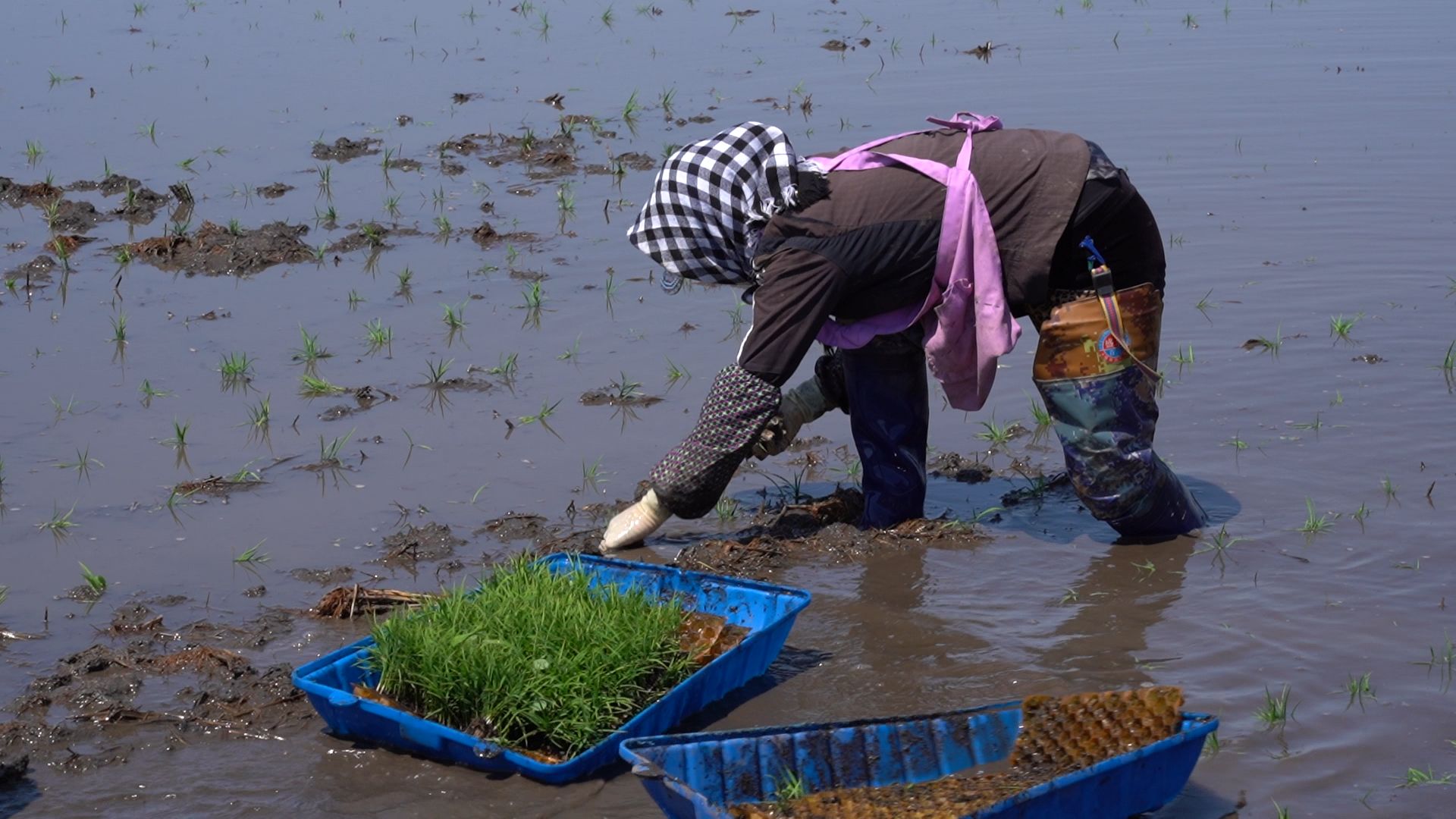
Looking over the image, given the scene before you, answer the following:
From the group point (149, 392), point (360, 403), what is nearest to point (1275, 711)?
point (360, 403)

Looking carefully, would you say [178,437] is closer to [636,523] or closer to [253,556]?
[253,556]

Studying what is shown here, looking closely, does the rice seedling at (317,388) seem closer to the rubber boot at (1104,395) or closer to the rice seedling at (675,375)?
the rice seedling at (675,375)

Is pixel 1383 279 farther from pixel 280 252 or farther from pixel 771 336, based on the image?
pixel 280 252

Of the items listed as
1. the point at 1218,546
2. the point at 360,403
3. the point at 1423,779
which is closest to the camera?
Answer: the point at 1423,779

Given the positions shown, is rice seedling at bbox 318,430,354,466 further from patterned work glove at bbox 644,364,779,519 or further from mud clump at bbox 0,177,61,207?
mud clump at bbox 0,177,61,207

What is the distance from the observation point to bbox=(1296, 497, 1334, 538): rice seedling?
466 cm

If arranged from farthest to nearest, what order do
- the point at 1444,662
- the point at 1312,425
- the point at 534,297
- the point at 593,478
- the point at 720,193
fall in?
the point at 534,297 < the point at 1312,425 < the point at 593,478 < the point at 720,193 < the point at 1444,662

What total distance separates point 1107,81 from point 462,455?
22.3ft

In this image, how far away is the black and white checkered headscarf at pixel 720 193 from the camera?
4227mm

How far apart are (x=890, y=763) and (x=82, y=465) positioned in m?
3.38

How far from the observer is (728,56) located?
12.0 m

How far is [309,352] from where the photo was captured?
623 centimetres

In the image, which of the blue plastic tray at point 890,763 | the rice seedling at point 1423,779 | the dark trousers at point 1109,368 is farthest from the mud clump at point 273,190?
the rice seedling at point 1423,779

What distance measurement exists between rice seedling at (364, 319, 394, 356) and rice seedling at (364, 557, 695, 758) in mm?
2791
